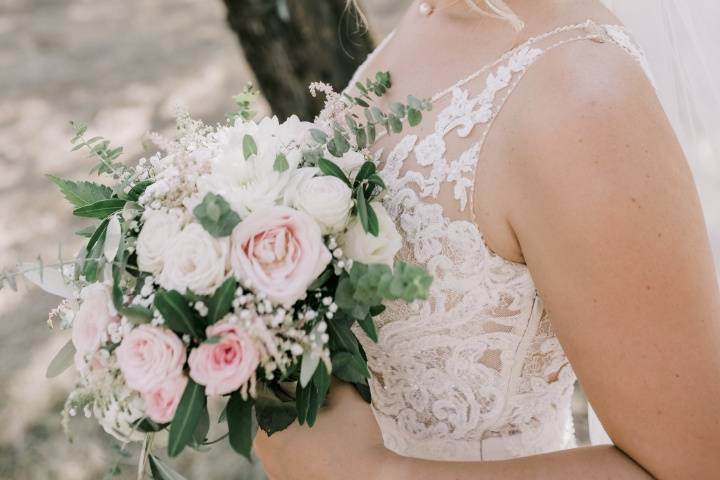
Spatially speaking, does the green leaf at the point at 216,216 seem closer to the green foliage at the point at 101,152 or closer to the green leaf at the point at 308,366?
the green leaf at the point at 308,366

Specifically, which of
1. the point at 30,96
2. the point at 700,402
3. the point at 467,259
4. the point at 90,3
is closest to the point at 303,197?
the point at 467,259

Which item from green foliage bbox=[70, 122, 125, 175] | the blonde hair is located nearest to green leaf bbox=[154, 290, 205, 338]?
green foliage bbox=[70, 122, 125, 175]

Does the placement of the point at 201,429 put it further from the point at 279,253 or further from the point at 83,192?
the point at 83,192

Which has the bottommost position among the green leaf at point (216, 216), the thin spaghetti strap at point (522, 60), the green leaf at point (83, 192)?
the green leaf at point (83, 192)

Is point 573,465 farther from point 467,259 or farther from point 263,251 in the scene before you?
point 263,251

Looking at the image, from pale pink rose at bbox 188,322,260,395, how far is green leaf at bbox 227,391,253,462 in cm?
9

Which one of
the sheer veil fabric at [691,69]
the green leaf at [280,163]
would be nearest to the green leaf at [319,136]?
the green leaf at [280,163]

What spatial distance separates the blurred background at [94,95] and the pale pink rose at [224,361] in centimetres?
24

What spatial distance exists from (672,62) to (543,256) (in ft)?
2.97

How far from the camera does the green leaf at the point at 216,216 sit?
4.29 ft

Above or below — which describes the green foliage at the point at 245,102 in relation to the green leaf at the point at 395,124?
below

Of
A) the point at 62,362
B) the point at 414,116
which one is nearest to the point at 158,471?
the point at 62,362

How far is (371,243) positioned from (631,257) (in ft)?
1.49

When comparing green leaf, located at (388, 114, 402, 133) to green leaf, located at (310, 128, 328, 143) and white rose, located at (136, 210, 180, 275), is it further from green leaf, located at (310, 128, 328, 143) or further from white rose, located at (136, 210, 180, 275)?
white rose, located at (136, 210, 180, 275)
